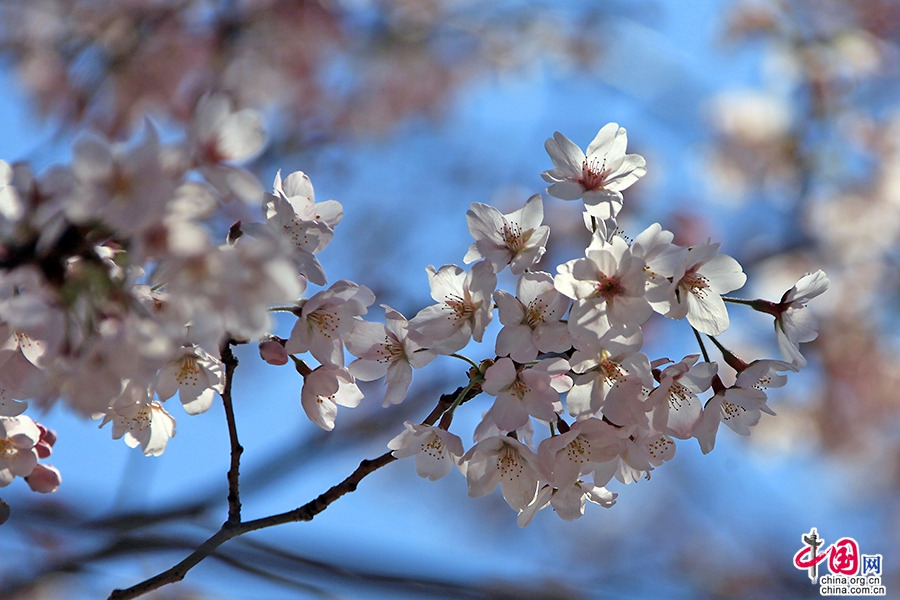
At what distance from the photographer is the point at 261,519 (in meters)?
1.23

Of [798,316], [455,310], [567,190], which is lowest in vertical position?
[455,310]

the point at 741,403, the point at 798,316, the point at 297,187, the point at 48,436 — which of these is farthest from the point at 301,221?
the point at 798,316

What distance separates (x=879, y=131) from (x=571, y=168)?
6.22 meters

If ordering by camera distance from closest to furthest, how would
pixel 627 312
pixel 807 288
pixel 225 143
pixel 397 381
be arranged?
pixel 225 143
pixel 627 312
pixel 397 381
pixel 807 288

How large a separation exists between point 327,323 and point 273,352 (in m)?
0.10

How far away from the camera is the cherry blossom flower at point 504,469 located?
121 centimetres

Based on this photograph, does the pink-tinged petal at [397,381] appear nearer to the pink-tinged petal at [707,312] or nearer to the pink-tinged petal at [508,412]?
the pink-tinged petal at [508,412]

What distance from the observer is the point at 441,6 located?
6676mm

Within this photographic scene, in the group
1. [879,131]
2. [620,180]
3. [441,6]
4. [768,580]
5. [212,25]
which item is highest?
[441,6]

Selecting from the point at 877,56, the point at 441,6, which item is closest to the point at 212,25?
the point at 441,6

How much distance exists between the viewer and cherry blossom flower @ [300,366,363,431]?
1288mm

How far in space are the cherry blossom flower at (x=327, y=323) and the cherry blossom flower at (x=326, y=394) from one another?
5 cm

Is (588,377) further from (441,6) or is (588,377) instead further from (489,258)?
(441,6)

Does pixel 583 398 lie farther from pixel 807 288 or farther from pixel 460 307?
pixel 807 288
